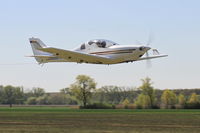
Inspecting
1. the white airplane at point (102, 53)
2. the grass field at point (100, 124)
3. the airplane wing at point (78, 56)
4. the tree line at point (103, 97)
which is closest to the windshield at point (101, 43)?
the white airplane at point (102, 53)

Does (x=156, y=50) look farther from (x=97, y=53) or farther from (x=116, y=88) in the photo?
(x=116, y=88)

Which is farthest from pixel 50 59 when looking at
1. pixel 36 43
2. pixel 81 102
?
pixel 81 102

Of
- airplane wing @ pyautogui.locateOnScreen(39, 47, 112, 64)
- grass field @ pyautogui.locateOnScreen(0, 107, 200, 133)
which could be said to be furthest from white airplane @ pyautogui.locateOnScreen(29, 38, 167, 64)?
grass field @ pyautogui.locateOnScreen(0, 107, 200, 133)

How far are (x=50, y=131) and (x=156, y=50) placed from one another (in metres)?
13.5

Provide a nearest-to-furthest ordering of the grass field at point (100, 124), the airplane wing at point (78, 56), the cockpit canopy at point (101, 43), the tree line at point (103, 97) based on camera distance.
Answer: the grass field at point (100, 124), the airplane wing at point (78, 56), the cockpit canopy at point (101, 43), the tree line at point (103, 97)

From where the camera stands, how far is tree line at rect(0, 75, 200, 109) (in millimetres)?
111312

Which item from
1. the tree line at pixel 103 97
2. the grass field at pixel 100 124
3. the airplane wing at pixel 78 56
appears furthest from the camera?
the tree line at pixel 103 97

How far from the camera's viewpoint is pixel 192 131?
31.0m

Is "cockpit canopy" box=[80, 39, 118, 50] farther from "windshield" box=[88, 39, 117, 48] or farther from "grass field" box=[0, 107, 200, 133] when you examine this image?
"grass field" box=[0, 107, 200, 133]

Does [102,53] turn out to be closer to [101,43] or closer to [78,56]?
[101,43]

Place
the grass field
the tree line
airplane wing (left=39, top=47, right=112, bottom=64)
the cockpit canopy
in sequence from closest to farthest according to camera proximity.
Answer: the grass field < airplane wing (left=39, top=47, right=112, bottom=64) < the cockpit canopy < the tree line

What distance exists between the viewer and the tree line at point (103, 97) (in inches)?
4382

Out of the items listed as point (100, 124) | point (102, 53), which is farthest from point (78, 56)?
point (100, 124)

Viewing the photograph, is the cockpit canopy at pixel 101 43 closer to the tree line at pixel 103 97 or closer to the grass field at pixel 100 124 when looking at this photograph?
the grass field at pixel 100 124
